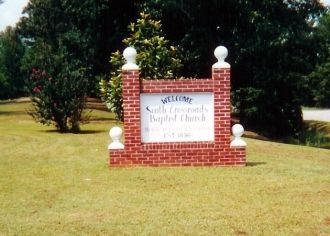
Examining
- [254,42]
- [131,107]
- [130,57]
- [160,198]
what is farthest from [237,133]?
[254,42]

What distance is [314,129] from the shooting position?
3709cm

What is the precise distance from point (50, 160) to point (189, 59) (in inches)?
618

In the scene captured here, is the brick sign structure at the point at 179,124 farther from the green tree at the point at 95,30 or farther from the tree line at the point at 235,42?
the green tree at the point at 95,30

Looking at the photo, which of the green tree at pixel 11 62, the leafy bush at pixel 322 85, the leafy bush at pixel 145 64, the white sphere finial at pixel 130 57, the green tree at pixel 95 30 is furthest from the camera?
the green tree at pixel 11 62

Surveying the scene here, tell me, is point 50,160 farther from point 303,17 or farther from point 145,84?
point 303,17

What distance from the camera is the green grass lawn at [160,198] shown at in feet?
22.8

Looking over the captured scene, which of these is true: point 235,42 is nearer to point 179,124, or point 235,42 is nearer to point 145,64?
point 145,64

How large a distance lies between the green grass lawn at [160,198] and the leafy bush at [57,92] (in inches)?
270

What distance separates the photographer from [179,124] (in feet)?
40.0

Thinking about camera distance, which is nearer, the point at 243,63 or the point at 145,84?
the point at 145,84

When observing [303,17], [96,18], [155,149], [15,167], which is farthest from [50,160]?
[303,17]

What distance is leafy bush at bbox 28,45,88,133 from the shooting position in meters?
21.1

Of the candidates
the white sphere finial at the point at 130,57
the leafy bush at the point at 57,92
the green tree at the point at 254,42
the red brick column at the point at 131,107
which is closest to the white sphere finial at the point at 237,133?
the red brick column at the point at 131,107

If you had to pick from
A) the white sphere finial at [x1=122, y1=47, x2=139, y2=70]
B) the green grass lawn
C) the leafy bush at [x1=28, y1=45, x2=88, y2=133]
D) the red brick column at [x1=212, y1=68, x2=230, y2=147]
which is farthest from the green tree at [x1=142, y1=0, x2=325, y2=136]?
the red brick column at [x1=212, y1=68, x2=230, y2=147]
